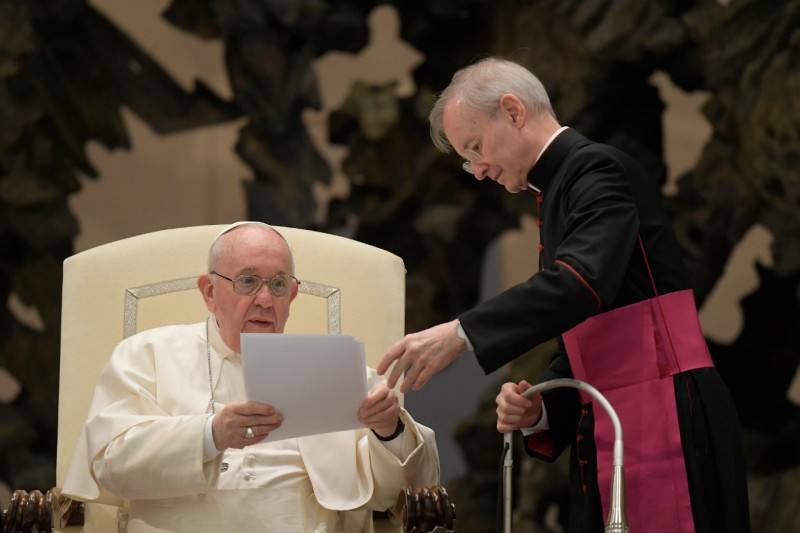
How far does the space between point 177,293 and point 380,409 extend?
112cm

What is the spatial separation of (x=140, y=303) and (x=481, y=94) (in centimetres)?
147

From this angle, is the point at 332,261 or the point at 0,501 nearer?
the point at 332,261

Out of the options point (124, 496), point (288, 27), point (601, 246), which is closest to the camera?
point (601, 246)

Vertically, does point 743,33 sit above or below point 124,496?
above

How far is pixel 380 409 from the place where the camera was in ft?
11.1

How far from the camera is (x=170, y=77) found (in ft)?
24.3

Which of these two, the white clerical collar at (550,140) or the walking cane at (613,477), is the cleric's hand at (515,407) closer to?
the walking cane at (613,477)

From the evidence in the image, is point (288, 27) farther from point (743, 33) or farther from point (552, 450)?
point (552, 450)

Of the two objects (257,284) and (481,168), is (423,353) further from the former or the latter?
(257,284)

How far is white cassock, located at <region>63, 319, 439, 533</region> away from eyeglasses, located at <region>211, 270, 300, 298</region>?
0.24 metres

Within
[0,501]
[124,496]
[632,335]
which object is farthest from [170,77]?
→ [632,335]

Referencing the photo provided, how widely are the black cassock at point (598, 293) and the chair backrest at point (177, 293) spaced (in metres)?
0.95

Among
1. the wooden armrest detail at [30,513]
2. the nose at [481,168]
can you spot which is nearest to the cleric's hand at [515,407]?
the nose at [481,168]

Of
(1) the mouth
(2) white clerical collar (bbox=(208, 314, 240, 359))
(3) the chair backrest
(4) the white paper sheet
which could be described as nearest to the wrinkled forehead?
(1) the mouth
